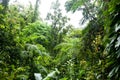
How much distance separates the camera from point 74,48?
4938mm

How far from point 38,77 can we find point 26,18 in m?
4.51

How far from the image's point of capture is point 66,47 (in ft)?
20.9

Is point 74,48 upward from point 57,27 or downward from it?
downward

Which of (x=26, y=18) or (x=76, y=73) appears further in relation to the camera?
(x=26, y=18)

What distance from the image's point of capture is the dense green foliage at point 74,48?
278 centimetres

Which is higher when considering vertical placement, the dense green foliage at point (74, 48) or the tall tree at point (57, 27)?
the tall tree at point (57, 27)

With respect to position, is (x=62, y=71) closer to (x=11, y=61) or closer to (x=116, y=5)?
(x=11, y=61)

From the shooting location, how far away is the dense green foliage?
9.13ft

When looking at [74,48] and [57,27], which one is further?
[57,27]

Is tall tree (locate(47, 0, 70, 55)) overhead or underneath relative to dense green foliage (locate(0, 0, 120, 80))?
overhead

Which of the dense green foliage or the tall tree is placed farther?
the tall tree

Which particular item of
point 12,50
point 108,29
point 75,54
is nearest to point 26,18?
point 12,50

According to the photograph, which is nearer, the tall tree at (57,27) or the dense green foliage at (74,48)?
the dense green foliage at (74,48)

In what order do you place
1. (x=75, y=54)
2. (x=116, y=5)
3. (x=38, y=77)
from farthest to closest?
(x=38, y=77), (x=75, y=54), (x=116, y=5)
